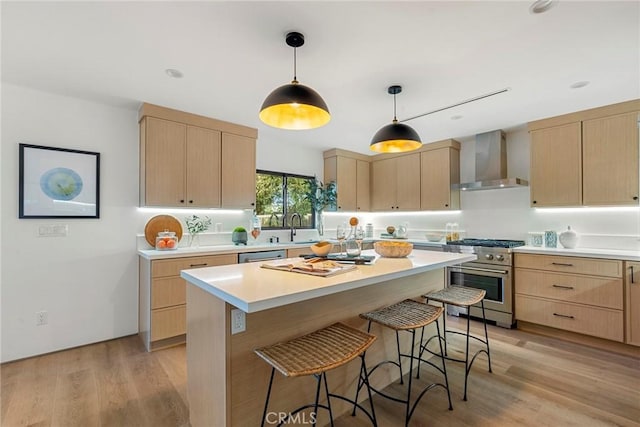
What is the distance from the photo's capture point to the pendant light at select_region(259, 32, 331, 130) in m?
1.72

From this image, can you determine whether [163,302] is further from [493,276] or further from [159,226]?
[493,276]

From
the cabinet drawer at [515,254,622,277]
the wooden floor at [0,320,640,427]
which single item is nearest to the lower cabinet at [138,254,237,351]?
the wooden floor at [0,320,640,427]

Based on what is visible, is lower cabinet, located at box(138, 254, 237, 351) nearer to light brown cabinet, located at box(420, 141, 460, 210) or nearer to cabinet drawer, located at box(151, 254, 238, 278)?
cabinet drawer, located at box(151, 254, 238, 278)

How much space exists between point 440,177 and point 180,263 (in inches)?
151

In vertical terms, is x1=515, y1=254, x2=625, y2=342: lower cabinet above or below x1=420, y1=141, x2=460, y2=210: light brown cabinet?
below

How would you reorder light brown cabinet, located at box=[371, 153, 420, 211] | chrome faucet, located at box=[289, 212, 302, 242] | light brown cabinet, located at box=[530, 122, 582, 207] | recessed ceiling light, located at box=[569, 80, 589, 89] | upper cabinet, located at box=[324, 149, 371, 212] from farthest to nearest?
upper cabinet, located at box=[324, 149, 371, 212] → light brown cabinet, located at box=[371, 153, 420, 211] → chrome faucet, located at box=[289, 212, 302, 242] → light brown cabinet, located at box=[530, 122, 582, 207] → recessed ceiling light, located at box=[569, 80, 589, 89]

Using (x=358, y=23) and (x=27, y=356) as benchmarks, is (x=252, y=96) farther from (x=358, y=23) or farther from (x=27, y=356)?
(x=27, y=356)

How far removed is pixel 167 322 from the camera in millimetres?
3012

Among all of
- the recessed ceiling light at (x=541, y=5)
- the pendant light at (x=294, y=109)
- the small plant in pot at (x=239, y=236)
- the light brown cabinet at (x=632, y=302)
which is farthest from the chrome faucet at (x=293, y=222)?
the light brown cabinet at (x=632, y=302)

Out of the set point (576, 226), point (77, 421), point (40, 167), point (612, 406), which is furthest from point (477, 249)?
point (40, 167)

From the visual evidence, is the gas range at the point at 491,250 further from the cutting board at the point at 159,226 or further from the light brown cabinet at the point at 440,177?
the cutting board at the point at 159,226

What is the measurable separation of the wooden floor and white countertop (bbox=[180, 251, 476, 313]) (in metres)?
0.97

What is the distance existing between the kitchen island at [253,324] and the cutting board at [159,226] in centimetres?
194

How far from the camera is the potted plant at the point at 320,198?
5.06 metres
